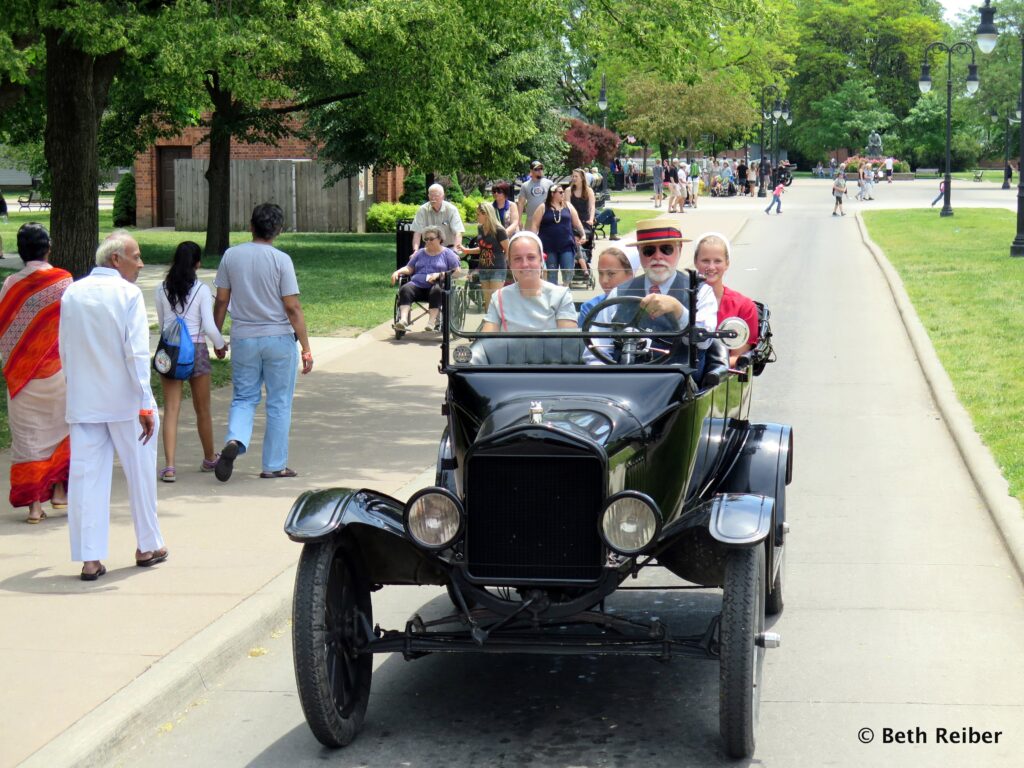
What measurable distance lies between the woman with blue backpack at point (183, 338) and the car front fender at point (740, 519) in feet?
16.8

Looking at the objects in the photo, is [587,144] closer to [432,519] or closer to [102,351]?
[102,351]

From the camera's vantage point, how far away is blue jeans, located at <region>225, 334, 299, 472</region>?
9664 millimetres

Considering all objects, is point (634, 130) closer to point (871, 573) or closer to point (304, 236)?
point (304, 236)

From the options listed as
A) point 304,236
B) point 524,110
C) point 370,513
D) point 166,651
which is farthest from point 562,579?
point 304,236

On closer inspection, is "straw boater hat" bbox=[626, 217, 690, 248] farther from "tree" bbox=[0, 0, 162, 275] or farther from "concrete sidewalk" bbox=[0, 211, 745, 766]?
"tree" bbox=[0, 0, 162, 275]

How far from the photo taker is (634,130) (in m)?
76.6

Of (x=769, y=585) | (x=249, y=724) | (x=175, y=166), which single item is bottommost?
(x=249, y=724)

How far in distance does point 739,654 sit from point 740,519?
540 millimetres

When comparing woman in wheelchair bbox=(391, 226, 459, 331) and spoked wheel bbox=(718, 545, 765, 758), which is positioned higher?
woman in wheelchair bbox=(391, 226, 459, 331)

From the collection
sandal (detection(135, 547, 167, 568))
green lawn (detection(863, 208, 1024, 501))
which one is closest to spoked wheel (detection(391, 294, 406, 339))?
green lawn (detection(863, 208, 1024, 501))

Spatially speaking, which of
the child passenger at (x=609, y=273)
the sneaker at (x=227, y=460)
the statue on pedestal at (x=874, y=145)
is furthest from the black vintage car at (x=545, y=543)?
the statue on pedestal at (x=874, y=145)

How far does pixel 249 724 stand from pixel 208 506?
3503 millimetres

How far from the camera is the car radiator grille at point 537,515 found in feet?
17.2

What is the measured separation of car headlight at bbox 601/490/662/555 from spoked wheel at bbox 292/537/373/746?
3.46ft
